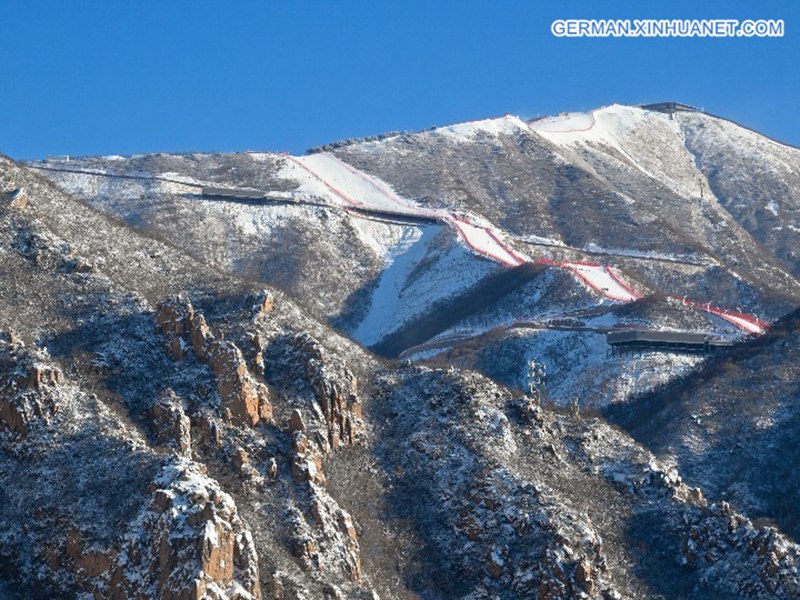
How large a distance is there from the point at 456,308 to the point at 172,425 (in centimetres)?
8044

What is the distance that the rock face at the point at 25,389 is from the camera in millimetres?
78938

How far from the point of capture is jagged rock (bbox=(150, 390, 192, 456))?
266 feet

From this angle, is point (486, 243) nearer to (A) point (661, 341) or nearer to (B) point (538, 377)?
(A) point (661, 341)

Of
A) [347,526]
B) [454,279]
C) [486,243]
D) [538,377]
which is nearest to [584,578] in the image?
[347,526]

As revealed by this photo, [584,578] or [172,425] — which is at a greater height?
[172,425]

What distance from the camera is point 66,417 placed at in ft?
261

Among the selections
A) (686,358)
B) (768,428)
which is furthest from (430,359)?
(768,428)

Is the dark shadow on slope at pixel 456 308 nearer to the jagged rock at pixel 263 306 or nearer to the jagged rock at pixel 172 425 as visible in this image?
the jagged rock at pixel 263 306

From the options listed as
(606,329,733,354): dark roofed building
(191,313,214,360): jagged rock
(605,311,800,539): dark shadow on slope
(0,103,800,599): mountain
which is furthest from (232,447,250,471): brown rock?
(606,329,733,354): dark roofed building

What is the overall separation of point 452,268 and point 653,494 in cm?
8489

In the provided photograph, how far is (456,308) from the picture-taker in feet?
527

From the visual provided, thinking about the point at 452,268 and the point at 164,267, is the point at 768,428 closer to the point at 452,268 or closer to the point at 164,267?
the point at 164,267

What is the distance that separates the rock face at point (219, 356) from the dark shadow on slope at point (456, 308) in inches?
2287

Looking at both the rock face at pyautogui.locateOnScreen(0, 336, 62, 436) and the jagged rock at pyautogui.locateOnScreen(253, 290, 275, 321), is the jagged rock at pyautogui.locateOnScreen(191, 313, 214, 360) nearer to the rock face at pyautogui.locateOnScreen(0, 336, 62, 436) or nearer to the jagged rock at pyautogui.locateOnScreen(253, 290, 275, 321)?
the jagged rock at pyautogui.locateOnScreen(253, 290, 275, 321)
